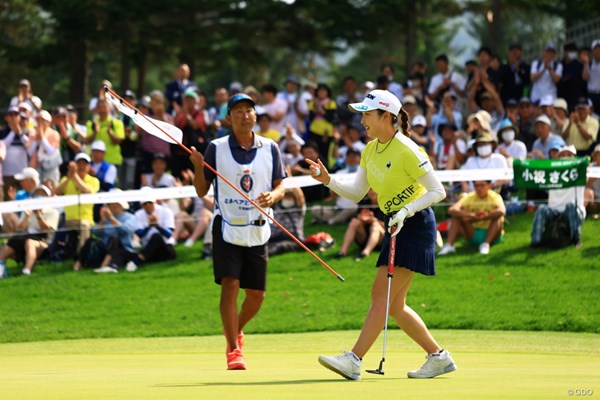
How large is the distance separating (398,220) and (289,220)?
33.3 ft

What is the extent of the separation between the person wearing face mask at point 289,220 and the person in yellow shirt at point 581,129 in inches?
186

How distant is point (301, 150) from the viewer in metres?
21.3

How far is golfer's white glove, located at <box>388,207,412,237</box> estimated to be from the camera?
8.53m

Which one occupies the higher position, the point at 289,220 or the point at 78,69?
the point at 78,69

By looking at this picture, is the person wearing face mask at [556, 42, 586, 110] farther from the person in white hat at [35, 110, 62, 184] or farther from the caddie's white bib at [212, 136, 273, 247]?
the caddie's white bib at [212, 136, 273, 247]

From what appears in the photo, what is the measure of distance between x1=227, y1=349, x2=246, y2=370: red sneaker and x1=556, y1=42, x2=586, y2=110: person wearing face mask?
12991 mm

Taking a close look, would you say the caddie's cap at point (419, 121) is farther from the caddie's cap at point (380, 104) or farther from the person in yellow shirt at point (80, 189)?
the caddie's cap at point (380, 104)

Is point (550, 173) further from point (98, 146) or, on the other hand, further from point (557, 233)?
point (98, 146)

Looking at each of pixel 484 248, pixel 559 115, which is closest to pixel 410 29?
pixel 559 115

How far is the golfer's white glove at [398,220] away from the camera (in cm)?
853

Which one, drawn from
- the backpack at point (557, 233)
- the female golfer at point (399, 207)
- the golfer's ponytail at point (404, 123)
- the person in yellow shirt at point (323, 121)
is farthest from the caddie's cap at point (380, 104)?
the person in yellow shirt at point (323, 121)

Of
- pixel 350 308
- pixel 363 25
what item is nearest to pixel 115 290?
pixel 350 308

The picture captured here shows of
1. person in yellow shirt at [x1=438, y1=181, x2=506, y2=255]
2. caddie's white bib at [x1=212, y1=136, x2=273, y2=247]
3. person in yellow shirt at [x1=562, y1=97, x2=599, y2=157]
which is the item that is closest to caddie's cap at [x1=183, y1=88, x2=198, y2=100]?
person in yellow shirt at [x1=438, y1=181, x2=506, y2=255]

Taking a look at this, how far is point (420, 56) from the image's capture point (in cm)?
6106
